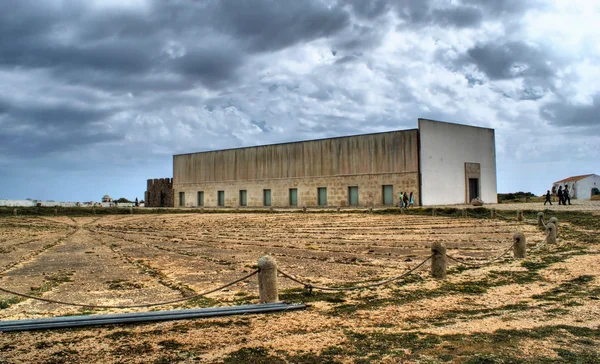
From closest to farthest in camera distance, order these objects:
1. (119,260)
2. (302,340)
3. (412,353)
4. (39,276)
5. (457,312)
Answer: (412,353) < (302,340) < (457,312) < (39,276) < (119,260)

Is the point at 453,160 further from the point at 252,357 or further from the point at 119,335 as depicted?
the point at 252,357

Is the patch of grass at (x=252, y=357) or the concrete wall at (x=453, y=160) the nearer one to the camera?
the patch of grass at (x=252, y=357)

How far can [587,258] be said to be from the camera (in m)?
11.3

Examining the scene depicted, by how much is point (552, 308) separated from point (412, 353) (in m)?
A: 3.09

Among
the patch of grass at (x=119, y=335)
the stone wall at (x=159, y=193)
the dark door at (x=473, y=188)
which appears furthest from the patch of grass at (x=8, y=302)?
the stone wall at (x=159, y=193)

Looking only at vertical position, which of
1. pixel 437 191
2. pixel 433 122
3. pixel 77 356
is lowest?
pixel 77 356

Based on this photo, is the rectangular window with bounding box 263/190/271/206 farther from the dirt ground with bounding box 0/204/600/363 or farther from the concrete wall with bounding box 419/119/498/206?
the dirt ground with bounding box 0/204/600/363

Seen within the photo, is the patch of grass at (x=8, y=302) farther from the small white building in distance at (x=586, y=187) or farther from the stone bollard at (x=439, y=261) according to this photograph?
the small white building in distance at (x=586, y=187)

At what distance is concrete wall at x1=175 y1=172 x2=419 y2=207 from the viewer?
35.2 meters

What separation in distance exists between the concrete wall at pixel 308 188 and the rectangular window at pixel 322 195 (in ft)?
1.02

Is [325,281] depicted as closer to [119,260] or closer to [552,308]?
[552,308]

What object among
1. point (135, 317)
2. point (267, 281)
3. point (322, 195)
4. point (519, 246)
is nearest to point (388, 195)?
point (322, 195)

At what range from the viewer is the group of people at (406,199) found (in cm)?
3225

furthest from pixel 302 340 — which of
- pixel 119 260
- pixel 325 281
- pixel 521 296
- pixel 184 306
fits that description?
pixel 119 260
